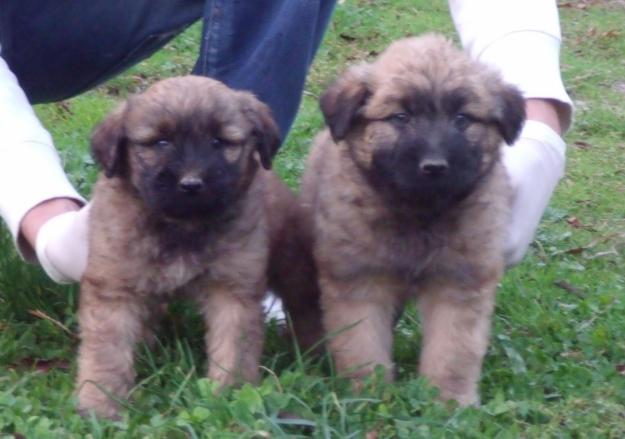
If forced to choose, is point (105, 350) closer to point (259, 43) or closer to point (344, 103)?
point (344, 103)

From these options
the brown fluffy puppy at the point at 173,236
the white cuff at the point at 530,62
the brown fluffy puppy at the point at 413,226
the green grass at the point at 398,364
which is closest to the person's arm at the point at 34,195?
the brown fluffy puppy at the point at 173,236

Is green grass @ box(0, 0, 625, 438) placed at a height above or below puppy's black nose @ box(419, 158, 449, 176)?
below

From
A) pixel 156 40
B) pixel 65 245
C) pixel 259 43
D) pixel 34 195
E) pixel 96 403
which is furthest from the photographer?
pixel 156 40

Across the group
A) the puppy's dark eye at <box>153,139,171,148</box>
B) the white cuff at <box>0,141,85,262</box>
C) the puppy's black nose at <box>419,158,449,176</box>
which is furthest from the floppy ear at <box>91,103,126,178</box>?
the puppy's black nose at <box>419,158,449,176</box>

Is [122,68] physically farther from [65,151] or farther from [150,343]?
[150,343]

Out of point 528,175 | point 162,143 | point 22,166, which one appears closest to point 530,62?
point 528,175

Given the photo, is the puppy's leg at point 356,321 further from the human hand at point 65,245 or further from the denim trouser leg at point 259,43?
the denim trouser leg at point 259,43

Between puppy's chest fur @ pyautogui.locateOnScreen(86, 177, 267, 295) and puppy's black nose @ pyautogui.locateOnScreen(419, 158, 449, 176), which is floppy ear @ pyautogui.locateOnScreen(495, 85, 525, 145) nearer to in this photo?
puppy's black nose @ pyautogui.locateOnScreen(419, 158, 449, 176)
